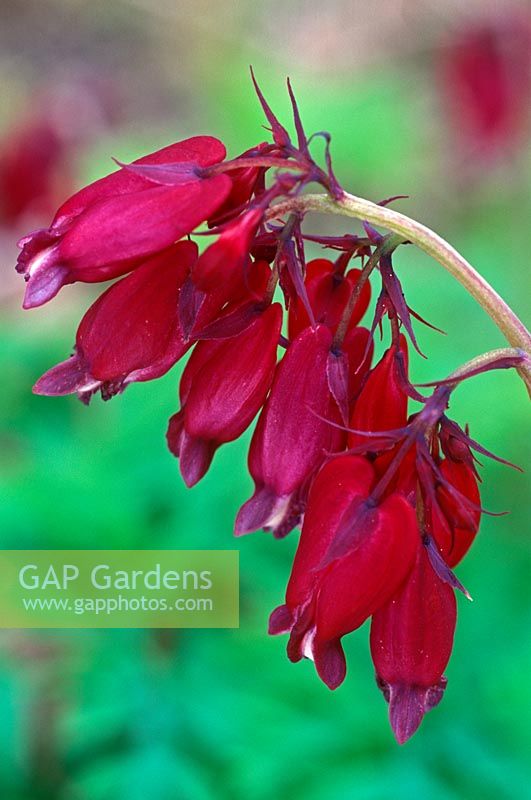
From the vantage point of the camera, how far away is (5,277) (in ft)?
12.5

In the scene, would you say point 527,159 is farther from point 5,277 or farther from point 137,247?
point 137,247

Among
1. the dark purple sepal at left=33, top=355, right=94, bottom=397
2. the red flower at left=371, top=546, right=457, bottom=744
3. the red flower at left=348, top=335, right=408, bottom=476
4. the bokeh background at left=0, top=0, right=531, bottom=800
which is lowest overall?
the bokeh background at left=0, top=0, right=531, bottom=800

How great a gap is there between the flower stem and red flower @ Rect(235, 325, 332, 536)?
0.41 feet

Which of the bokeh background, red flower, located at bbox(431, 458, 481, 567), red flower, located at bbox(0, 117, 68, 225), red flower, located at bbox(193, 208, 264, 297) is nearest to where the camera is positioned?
red flower, located at bbox(193, 208, 264, 297)

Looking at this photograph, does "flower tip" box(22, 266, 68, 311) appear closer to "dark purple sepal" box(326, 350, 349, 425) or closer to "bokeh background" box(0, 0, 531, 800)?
"dark purple sepal" box(326, 350, 349, 425)

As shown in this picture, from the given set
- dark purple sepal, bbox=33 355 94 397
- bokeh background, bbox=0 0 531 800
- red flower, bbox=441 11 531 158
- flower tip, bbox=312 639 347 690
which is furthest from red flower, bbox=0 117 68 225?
flower tip, bbox=312 639 347 690

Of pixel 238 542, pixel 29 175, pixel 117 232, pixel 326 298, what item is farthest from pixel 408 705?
pixel 29 175

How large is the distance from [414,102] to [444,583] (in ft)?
13.4

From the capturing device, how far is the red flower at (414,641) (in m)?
0.94

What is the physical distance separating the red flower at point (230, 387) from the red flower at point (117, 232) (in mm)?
128

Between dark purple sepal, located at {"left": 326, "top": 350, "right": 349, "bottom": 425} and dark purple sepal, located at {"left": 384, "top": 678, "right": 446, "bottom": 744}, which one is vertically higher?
dark purple sepal, located at {"left": 326, "top": 350, "right": 349, "bottom": 425}

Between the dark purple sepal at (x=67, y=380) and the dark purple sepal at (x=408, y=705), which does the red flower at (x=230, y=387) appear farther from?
the dark purple sepal at (x=408, y=705)

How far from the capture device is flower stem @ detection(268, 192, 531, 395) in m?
0.90

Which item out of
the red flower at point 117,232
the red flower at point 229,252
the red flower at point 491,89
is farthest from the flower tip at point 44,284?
the red flower at point 491,89
